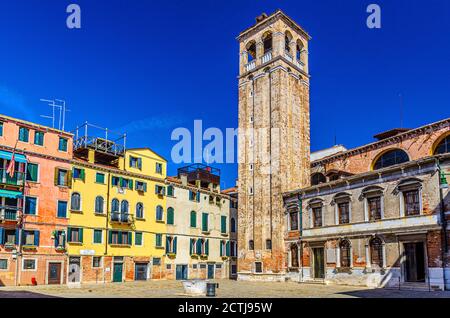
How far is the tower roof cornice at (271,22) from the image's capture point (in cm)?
→ 4722

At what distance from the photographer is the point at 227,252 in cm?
5150

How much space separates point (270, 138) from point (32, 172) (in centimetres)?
2123

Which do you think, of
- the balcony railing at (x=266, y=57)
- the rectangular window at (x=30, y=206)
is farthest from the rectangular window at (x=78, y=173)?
the balcony railing at (x=266, y=57)

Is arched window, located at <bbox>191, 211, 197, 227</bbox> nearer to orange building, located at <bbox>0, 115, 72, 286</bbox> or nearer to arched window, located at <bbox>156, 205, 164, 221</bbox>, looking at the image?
arched window, located at <bbox>156, 205, 164, 221</bbox>

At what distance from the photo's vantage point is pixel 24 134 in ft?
116

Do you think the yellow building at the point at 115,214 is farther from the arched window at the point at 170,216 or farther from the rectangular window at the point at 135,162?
the arched window at the point at 170,216

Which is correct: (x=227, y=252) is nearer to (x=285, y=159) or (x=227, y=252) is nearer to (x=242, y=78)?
Answer: (x=285, y=159)

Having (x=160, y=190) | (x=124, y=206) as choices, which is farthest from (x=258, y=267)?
(x=124, y=206)

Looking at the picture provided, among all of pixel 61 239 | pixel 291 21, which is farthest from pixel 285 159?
pixel 61 239

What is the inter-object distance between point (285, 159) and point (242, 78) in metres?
11.1

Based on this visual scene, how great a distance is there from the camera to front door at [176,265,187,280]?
149 ft

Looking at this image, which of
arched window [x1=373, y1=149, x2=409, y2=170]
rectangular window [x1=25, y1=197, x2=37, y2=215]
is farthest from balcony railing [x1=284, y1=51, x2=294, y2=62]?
rectangular window [x1=25, y1=197, x2=37, y2=215]

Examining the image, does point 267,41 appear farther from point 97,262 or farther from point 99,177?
point 97,262

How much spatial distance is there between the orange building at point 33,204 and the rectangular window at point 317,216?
1994cm
